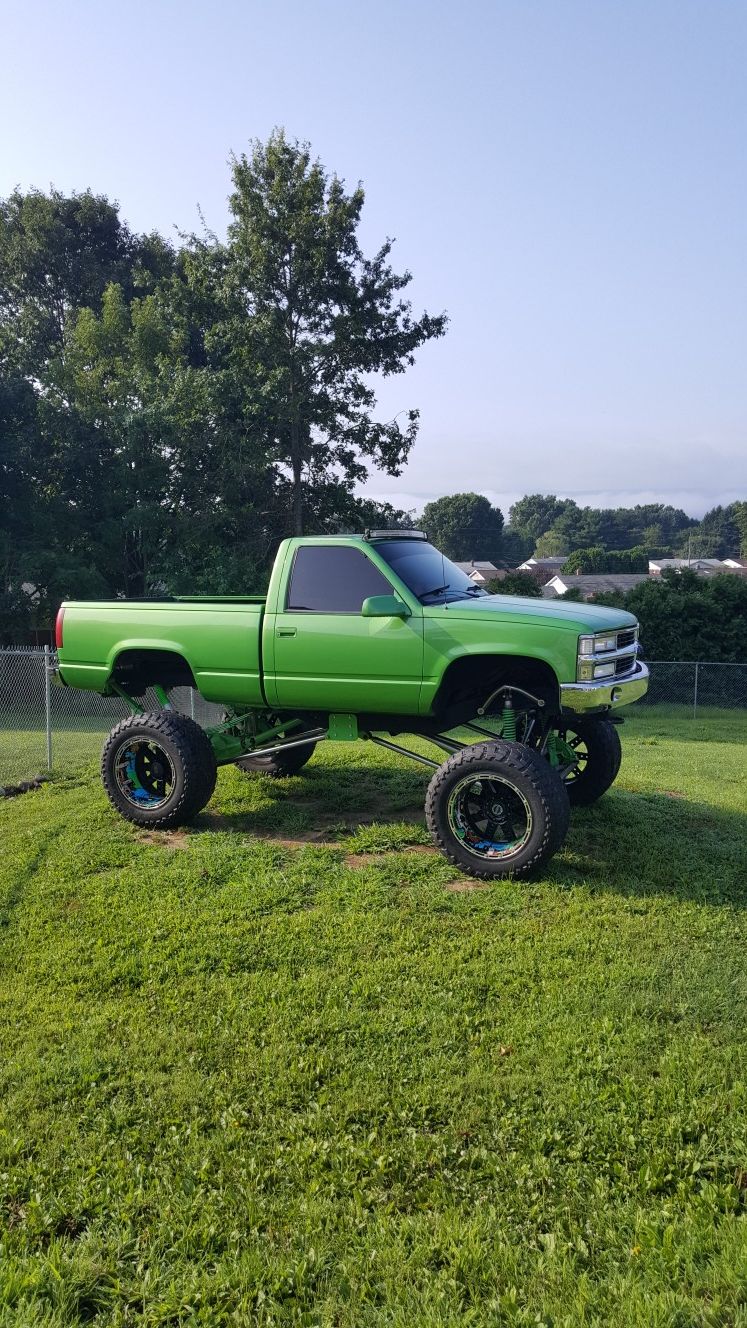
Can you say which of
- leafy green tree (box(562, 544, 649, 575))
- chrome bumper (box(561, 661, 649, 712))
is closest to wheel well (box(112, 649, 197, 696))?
chrome bumper (box(561, 661, 649, 712))

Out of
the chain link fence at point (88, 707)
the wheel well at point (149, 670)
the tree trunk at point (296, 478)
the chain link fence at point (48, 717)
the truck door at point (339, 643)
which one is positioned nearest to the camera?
the truck door at point (339, 643)

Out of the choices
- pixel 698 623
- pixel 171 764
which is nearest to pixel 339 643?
pixel 171 764

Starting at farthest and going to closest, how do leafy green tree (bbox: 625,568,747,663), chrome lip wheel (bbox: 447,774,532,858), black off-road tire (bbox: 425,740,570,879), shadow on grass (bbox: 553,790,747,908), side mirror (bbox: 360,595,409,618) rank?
leafy green tree (bbox: 625,568,747,663) → side mirror (bbox: 360,595,409,618) → chrome lip wheel (bbox: 447,774,532,858) → shadow on grass (bbox: 553,790,747,908) → black off-road tire (bbox: 425,740,570,879)

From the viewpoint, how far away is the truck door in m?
6.15

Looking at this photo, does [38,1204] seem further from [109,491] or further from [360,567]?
[109,491]

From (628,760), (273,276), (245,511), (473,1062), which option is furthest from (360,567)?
(273,276)

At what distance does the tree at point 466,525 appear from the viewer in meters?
105

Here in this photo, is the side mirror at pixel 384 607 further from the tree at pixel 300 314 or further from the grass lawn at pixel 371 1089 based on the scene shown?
the tree at pixel 300 314

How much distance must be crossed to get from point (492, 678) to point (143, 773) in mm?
3102

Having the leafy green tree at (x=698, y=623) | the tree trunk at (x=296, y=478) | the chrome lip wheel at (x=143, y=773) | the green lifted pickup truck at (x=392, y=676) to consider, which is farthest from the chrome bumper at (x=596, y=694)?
the tree trunk at (x=296, y=478)

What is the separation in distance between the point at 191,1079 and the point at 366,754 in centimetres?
632

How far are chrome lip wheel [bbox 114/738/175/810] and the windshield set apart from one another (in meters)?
2.49

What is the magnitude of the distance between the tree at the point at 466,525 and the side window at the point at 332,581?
97.7m

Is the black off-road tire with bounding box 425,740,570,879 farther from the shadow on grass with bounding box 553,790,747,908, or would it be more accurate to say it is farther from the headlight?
the headlight
